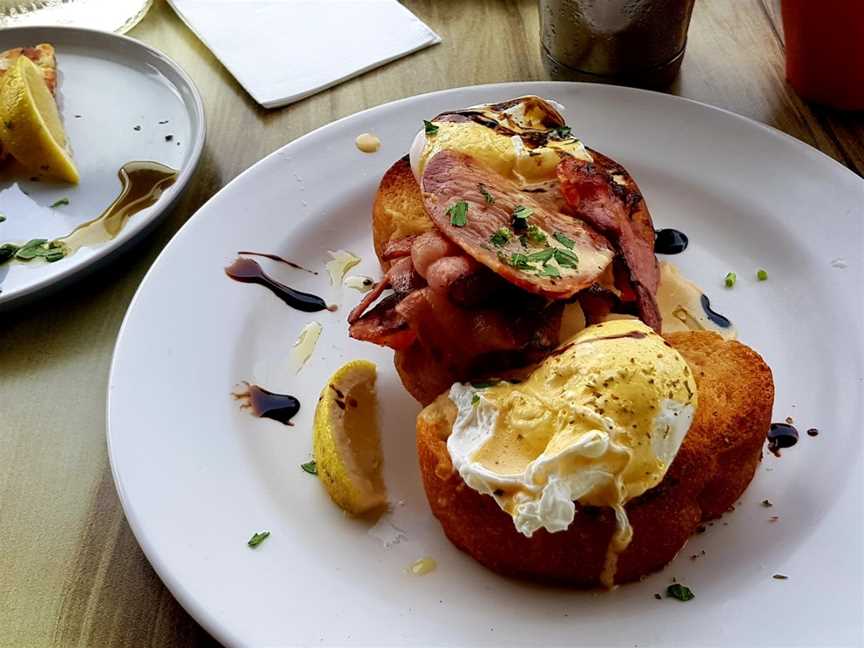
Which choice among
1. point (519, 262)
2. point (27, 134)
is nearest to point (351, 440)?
point (519, 262)

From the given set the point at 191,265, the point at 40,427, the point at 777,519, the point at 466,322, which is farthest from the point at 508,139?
the point at 40,427

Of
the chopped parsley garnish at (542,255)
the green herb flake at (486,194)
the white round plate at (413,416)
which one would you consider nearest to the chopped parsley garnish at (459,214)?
the green herb flake at (486,194)

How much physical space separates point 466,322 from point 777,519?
77 cm

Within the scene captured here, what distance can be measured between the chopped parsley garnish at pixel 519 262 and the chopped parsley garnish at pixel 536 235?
8 centimetres

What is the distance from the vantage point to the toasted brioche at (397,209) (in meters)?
2.19

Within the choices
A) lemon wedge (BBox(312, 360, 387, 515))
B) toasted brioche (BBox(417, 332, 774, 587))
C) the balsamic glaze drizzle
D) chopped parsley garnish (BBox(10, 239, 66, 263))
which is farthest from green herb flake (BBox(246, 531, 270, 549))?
chopped parsley garnish (BBox(10, 239, 66, 263))

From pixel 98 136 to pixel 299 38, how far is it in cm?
93

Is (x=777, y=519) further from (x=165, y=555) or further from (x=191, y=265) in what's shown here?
(x=191, y=265)

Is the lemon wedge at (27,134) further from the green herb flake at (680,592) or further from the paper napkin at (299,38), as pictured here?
the green herb flake at (680,592)

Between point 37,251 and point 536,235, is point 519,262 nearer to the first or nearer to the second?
point 536,235

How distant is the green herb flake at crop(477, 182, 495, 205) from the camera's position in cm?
191

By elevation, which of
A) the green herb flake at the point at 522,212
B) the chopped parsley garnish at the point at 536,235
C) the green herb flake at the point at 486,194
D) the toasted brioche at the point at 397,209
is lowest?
the toasted brioche at the point at 397,209

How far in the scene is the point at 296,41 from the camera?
3.38m

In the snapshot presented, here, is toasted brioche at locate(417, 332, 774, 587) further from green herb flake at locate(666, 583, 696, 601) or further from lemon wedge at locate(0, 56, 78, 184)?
lemon wedge at locate(0, 56, 78, 184)
